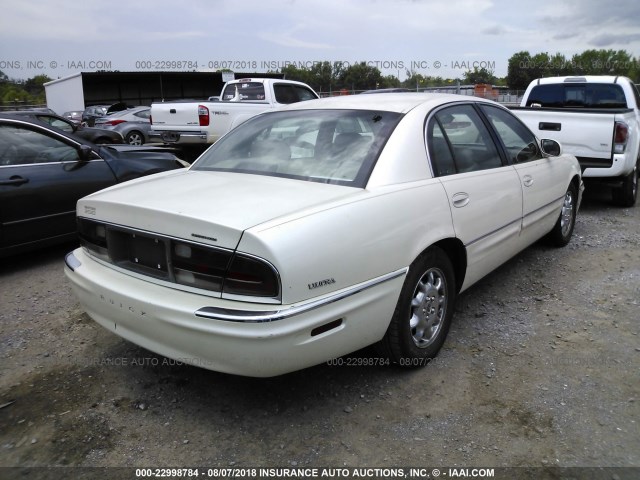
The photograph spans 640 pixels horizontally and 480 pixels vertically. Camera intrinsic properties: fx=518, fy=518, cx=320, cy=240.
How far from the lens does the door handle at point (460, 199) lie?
10.1 ft

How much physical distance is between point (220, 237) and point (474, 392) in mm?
1638

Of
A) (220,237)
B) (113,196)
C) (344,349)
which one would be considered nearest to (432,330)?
(344,349)

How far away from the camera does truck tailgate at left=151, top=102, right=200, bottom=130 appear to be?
424 inches

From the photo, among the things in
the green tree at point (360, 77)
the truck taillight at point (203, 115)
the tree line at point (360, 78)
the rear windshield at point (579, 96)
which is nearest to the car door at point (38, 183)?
the truck taillight at point (203, 115)

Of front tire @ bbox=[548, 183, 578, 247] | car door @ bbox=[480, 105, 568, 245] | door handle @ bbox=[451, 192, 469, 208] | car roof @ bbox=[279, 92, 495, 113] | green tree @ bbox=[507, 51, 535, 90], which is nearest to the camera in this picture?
door handle @ bbox=[451, 192, 469, 208]

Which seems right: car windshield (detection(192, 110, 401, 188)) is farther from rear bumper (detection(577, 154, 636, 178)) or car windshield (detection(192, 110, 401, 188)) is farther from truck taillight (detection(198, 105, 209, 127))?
truck taillight (detection(198, 105, 209, 127))

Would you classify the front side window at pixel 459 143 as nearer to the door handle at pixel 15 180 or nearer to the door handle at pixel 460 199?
the door handle at pixel 460 199

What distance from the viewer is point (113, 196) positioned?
282 centimetres

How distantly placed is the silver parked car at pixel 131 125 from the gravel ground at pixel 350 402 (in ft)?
43.4

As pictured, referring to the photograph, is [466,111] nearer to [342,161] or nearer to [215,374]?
[342,161]

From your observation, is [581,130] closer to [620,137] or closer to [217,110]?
[620,137]

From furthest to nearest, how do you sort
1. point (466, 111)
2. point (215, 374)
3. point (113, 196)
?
point (466, 111)
point (215, 374)
point (113, 196)

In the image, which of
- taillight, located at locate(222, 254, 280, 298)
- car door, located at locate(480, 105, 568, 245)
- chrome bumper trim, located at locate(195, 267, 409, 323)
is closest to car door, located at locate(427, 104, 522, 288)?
car door, located at locate(480, 105, 568, 245)

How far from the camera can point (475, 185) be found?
10.9 ft
